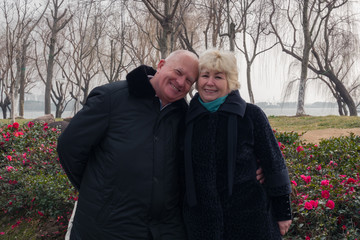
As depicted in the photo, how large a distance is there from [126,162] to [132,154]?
2.3 inches

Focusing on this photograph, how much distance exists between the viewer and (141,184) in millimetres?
1815

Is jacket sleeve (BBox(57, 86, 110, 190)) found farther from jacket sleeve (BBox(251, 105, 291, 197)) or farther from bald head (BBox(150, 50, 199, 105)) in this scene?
jacket sleeve (BBox(251, 105, 291, 197))

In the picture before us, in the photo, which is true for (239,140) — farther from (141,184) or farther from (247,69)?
(247,69)

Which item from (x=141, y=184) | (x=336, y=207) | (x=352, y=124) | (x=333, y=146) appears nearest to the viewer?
(x=141, y=184)

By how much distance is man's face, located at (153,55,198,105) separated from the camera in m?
1.93

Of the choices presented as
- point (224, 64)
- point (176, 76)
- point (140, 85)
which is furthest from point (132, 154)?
point (224, 64)

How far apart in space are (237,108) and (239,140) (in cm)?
19

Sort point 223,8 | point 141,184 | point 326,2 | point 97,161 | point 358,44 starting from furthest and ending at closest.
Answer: point 358,44 → point 326,2 → point 223,8 → point 97,161 → point 141,184

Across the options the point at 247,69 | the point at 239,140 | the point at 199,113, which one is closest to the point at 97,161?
the point at 199,113

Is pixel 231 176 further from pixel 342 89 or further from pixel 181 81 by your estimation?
pixel 342 89

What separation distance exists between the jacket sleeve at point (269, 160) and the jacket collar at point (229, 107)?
0.32ft

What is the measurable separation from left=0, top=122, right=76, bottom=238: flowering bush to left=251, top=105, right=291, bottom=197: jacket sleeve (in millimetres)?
2744

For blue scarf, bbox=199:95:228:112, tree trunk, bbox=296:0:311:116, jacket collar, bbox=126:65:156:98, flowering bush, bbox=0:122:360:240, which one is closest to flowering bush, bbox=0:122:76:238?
flowering bush, bbox=0:122:360:240

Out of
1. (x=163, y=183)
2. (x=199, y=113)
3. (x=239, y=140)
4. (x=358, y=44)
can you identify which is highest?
(x=358, y=44)
